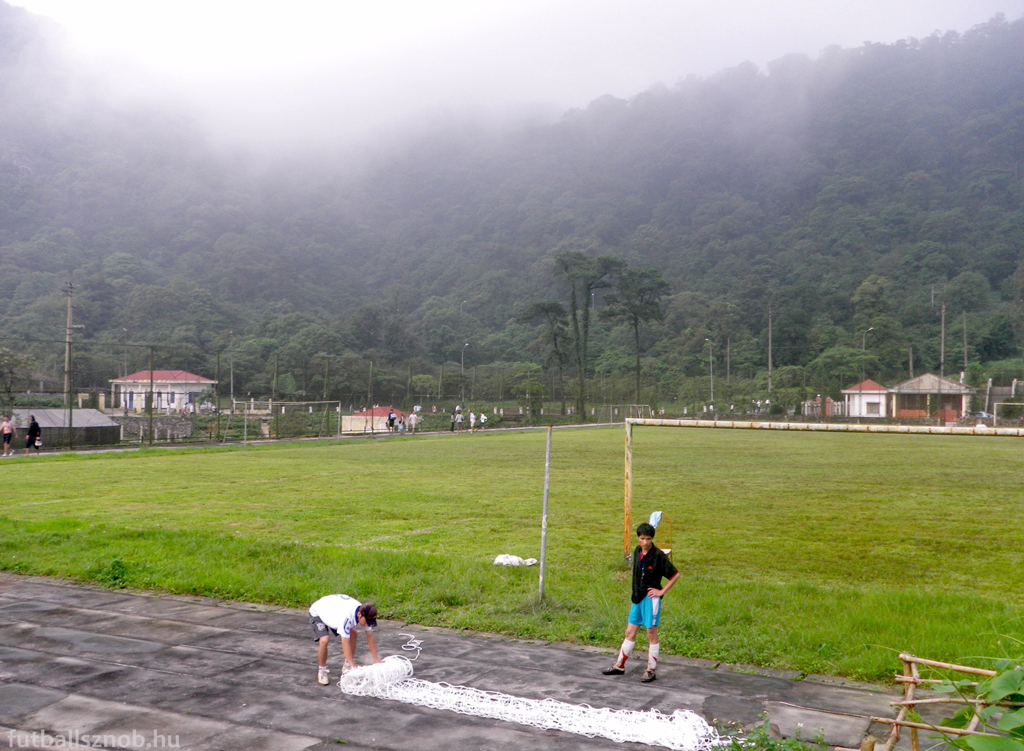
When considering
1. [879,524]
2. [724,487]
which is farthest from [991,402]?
[879,524]

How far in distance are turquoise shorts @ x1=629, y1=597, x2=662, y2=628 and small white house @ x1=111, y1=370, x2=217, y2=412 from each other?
3016 cm

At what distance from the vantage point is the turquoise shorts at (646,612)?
21.0 ft

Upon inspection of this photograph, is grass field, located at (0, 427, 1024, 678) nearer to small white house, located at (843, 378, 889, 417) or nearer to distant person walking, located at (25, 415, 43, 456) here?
distant person walking, located at (25, 415, 43, 456)

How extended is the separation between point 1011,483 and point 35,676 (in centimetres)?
2081

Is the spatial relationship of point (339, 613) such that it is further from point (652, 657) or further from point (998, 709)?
point (998, 709)

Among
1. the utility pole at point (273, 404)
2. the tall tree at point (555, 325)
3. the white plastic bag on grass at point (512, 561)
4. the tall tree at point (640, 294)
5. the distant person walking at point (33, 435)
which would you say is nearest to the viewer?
the white plastic bag on grass at point (512, 561)

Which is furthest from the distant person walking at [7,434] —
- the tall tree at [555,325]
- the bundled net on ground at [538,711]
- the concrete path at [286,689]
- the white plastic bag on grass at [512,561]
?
the tall tree at [555,325]

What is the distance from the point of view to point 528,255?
153 metres

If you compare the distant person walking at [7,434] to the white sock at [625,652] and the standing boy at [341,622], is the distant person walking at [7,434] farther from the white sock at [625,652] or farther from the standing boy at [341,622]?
the white sock at [625,652]

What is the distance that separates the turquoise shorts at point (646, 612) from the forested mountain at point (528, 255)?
30.1 meters

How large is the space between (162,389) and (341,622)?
33804 millimetres

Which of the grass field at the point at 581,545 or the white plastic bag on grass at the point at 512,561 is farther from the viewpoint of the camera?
the white plastic bag on grass at the point at 512,561

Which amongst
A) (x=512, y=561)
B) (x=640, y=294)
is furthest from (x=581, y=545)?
(x=640, y=294)

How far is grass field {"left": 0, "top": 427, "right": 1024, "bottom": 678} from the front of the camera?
7.62 m
